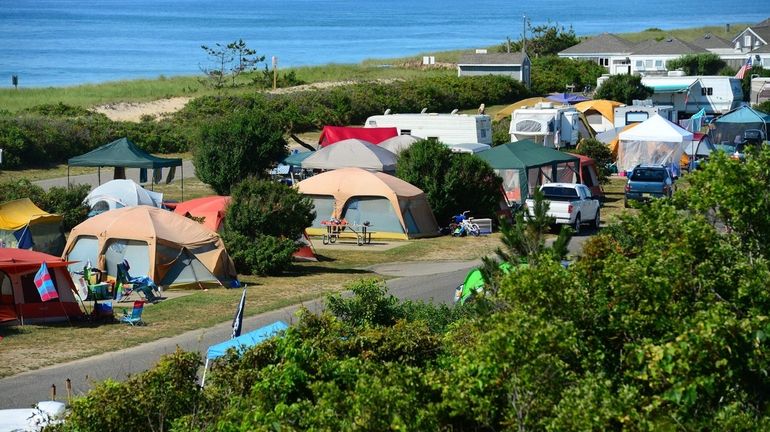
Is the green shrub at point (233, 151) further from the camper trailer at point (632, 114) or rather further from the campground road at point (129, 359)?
the camper trailer at point (632, 114)

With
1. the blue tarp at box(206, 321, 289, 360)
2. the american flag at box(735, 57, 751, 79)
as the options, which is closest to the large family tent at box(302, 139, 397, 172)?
the blue tarp at box(206, 321, 289, 360)

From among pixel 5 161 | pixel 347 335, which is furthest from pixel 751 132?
pixel 347 335

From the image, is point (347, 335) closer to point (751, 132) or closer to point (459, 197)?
point (459, 197)

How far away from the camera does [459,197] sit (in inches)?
1261

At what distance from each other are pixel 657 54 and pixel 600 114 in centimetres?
3095

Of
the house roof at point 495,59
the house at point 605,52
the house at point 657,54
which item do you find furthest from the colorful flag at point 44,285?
the house at point 605,52

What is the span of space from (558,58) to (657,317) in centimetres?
7599

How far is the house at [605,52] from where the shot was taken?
276ft

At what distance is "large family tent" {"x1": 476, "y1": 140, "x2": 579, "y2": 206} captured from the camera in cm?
3447

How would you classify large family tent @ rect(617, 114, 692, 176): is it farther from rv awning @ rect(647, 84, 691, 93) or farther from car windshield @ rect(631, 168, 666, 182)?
rv awning @ rect(647, 84, 691, 93)

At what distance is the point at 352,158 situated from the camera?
1379 inches

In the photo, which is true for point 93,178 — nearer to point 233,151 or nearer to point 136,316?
point 233,151

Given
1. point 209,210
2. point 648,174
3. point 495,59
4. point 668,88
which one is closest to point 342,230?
point 209,210

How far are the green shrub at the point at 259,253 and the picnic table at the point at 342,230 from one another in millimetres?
4613
